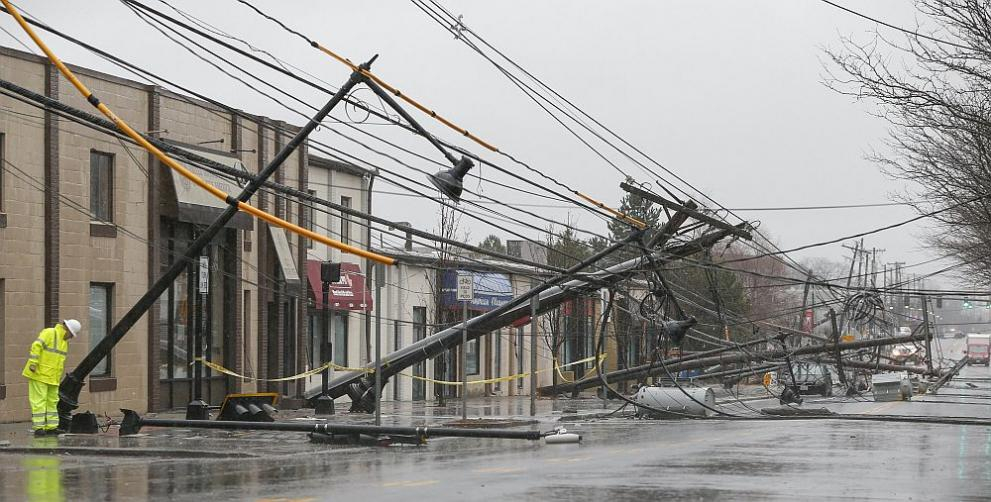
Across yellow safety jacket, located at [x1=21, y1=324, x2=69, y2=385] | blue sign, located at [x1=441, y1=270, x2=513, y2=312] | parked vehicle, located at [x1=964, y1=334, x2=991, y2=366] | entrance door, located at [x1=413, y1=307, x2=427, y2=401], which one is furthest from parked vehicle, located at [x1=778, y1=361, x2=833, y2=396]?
parked vehicle, located at [x1=964, y1=334, x2=991, y2=366]

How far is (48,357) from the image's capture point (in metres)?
20.5

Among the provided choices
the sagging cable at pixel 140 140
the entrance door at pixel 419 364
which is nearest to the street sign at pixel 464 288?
the sagging cable at pixel 140 140

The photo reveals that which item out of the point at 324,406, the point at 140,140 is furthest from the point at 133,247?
the point at 140,140

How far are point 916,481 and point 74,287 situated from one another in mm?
17119

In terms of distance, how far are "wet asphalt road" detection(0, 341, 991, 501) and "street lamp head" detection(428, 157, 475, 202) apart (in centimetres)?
332

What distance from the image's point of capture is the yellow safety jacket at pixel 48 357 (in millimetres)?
20234

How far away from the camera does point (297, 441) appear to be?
2048cm

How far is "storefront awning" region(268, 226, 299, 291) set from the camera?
1253 inches

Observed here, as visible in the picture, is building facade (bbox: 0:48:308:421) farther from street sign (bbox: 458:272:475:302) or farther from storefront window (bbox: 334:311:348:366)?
storefront window (bbox: 334:311:348:366)

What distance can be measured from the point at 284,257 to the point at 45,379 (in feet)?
39.3

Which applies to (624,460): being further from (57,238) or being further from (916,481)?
(57,238)

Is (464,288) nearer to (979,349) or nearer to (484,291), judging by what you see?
(484,291)

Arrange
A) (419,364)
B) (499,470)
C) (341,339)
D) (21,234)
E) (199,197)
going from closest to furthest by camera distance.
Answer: (499,470) → (21,234) → (199,197) → (341,339) → (419,364)

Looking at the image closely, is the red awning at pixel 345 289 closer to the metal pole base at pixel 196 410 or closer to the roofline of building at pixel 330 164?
the roofline of building at pixel 330 164
